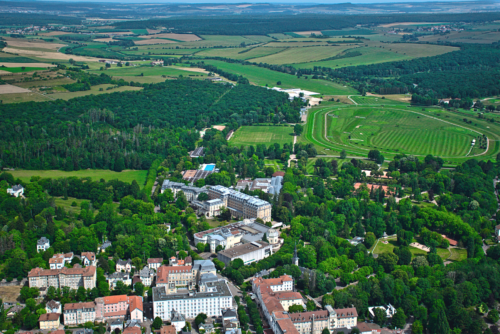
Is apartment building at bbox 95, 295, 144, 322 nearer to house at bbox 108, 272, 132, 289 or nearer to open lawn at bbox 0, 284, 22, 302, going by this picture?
house at bbox 108, 272, 132, 289

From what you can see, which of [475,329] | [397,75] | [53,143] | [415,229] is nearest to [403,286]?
[475,329]

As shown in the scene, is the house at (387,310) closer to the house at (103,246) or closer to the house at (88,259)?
the house at (88,259)

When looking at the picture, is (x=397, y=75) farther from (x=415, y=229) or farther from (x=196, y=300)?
(x=196, y=300)

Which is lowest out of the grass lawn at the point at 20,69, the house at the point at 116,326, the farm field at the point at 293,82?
the house at the point at 116,326

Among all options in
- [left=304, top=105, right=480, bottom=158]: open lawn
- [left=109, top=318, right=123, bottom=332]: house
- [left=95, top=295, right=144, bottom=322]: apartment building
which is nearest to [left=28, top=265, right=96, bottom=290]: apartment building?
[left=95, top=295, right=144, bottom=322]: apartment building

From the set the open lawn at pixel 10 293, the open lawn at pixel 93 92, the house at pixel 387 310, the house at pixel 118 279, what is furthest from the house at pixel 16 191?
the open lawn at pixel 93 92

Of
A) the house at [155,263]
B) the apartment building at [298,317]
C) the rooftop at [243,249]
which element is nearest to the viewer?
the apartment building at [298,317]

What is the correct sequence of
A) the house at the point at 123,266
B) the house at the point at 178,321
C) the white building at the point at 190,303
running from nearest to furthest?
the house at the point at 178,321
the white building at the point at 190,303
the house at the point at 123,266
